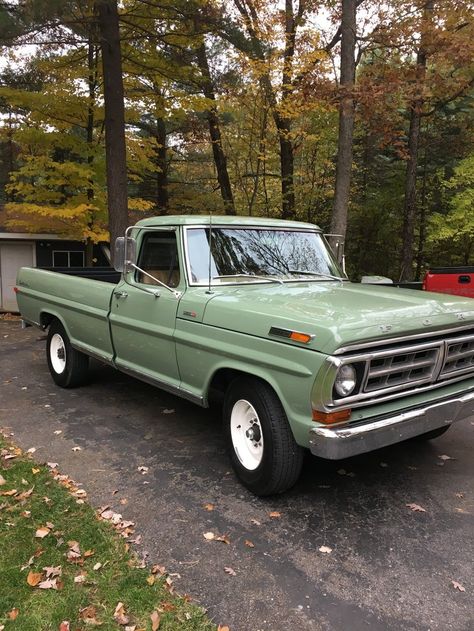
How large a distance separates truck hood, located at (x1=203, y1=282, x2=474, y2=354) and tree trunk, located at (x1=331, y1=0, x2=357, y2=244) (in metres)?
5.77

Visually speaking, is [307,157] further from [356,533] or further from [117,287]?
[356,533]

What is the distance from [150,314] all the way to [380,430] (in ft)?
7.72

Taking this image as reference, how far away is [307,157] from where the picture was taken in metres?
16.2

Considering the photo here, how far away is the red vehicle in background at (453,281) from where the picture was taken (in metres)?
7.75

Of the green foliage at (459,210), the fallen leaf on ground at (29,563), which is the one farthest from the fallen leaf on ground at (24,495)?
the green foliage at (459,210)

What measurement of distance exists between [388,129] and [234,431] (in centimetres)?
923

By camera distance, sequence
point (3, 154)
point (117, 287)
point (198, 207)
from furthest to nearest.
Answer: point (3, 154)
point (198, 207)
point (117, 287)

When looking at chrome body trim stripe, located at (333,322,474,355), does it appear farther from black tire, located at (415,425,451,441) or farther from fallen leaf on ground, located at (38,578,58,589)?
fallen leaf on ground, located at (38,578,58,589)

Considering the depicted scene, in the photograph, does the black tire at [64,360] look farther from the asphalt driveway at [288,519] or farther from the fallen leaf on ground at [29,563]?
the fallen leaf on ground at [29,563]

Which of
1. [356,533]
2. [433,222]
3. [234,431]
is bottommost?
[356,533]

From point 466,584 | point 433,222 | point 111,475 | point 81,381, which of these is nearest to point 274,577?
point 466,584

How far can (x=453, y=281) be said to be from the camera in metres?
7.82

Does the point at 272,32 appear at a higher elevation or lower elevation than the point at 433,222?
higher

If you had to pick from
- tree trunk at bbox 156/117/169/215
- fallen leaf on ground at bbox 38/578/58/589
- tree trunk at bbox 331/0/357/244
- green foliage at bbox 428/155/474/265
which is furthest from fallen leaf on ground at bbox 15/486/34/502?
tree trunk at bbox 156/117/169/215
